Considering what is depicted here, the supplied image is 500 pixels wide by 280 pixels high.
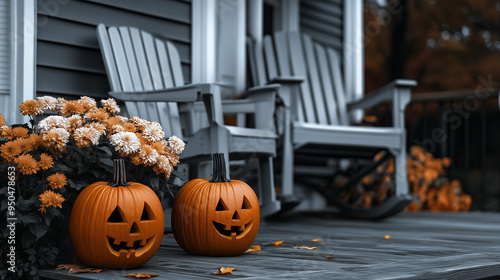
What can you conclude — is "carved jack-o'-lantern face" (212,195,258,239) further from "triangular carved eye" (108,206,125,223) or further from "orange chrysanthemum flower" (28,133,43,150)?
"orange chrysanthemum flower" (28,133,43,150)

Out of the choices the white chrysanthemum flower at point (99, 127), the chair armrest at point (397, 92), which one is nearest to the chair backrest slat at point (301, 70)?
the chair armrest at point (397, 92)

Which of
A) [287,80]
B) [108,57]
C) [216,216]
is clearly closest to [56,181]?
[216,216]

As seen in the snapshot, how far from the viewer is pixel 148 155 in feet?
6.09

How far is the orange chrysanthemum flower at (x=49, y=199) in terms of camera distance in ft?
5.44

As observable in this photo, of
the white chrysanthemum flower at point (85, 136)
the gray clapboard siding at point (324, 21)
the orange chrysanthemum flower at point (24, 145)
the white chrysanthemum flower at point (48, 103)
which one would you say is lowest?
the orange chrysanthemum flower at point (24, 145)

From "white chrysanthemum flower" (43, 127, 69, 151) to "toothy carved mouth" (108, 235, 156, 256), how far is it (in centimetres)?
30

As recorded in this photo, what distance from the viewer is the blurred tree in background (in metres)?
8.27

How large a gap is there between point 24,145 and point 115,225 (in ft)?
1.15

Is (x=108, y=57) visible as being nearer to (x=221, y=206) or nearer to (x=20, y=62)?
(x=20, y=62)

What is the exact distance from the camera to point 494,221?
358 cm

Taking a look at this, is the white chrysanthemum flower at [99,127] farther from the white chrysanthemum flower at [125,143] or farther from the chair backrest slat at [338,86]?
the chair backrest slat at [338,86]

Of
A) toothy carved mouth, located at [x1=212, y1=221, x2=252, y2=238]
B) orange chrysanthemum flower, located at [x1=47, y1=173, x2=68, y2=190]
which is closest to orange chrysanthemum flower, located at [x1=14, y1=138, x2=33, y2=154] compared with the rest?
orange chrysanthemum flower, located at [x1=47, y1=173, x2=68, y2=190]

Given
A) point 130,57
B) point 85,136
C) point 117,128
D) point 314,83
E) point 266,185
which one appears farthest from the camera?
point 314,83

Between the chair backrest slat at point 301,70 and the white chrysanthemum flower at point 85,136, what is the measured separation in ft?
7.15
